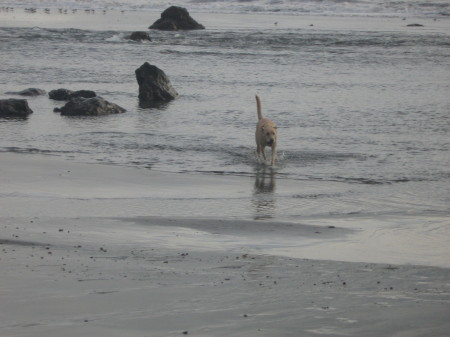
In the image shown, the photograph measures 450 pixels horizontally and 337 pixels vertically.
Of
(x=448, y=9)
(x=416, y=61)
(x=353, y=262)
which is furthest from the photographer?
(x=448, y=9)

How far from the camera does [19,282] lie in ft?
22.9

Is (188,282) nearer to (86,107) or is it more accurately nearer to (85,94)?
(86,107)

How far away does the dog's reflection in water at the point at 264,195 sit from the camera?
34.5 feet

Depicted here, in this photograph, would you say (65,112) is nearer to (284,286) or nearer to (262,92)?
(262,92)

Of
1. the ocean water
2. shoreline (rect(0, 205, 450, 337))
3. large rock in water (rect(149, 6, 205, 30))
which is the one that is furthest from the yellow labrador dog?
large rock in water (rect(149, 6, 205, 30))

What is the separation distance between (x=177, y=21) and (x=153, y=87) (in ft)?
94.9

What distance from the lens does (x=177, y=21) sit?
50.3 metres

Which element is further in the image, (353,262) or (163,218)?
(163,218)

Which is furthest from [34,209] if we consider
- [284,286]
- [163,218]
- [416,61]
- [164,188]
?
[416,61]

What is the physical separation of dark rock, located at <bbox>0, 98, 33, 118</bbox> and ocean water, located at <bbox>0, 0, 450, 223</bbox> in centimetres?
32

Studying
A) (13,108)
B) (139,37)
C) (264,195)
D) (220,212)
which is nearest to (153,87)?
(13,108)

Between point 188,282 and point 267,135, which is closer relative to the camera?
Result: point 188,282

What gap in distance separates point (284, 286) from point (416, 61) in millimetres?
26904

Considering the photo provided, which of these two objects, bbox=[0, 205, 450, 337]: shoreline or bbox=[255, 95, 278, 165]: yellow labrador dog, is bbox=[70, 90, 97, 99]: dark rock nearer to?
bbox=[255, 95, 278, 165]: yellow labrador dog
